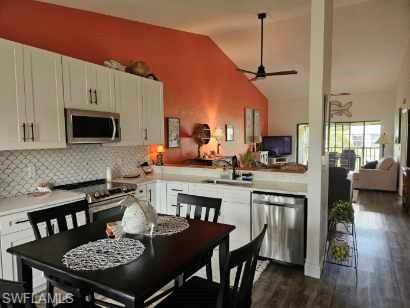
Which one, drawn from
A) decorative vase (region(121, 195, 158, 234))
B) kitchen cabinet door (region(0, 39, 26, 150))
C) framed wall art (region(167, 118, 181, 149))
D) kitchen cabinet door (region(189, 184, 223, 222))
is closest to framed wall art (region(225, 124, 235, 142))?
framed wall art (region(167, 118, 181, 149))

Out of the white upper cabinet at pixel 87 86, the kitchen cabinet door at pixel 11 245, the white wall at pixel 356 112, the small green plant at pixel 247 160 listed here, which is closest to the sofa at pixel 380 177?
the white wall at pixel 356 112

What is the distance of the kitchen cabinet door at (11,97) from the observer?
2.45 metres

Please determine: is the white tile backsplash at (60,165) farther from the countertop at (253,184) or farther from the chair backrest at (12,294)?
the chair backrest at (12,294)

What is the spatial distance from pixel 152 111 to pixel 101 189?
4.82 ft

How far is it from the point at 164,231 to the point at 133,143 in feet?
7.13

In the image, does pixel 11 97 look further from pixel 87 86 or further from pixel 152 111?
pixel 152 111

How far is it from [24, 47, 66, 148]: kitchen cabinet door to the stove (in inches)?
23.4

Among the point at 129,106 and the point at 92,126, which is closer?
the point at 92,126

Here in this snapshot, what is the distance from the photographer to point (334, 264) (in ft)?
10.1

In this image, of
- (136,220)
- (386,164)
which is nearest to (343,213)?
(136,220)

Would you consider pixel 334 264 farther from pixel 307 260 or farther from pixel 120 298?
pixel 120 298

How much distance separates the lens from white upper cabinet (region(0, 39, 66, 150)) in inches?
97.4

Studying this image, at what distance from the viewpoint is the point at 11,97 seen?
2.51 metres

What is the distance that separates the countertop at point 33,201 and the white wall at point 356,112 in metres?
8.41
